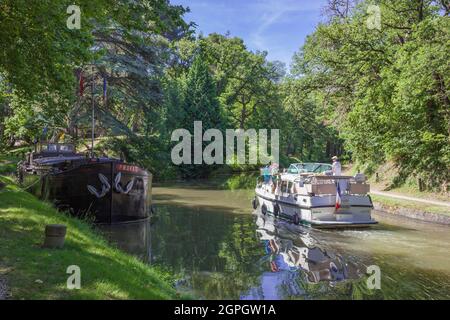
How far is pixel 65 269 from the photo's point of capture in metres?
7.94

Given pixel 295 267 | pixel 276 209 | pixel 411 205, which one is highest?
pixel 411 205

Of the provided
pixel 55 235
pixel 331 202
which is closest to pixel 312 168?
pixel 331 202

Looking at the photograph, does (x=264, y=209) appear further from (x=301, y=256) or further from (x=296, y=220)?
(x=301, y=256)

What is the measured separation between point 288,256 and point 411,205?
36.5 ft

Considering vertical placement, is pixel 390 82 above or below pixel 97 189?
above

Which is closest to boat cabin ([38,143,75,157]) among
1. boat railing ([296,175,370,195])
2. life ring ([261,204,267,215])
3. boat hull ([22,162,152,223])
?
boat hull ([22,162,152,223])

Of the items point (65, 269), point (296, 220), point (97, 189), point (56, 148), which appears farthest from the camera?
point (56, 148)

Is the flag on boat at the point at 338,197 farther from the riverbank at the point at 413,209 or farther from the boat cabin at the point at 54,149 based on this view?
the boat cabin at the point at 54,149

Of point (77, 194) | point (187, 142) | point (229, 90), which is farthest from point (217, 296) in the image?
point (229, 90)

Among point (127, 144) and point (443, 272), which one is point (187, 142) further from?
point (443, 272)

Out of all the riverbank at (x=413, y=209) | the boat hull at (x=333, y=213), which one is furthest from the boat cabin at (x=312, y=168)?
the boat hull at (x=333, y=213)

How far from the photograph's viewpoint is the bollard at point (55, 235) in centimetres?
919

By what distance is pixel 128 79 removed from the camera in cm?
3775

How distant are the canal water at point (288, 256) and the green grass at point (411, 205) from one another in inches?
42.3
